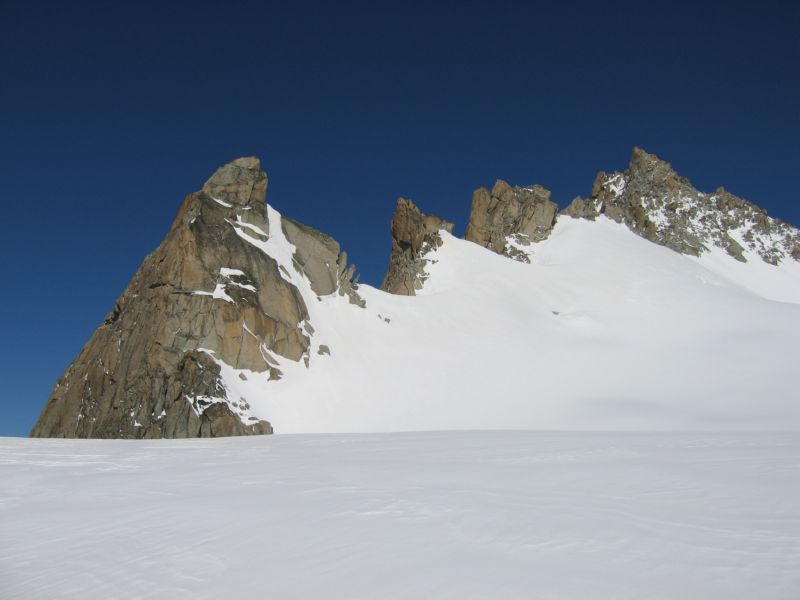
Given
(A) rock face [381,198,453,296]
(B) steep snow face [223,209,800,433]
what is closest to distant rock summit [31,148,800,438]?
(B) steep snow face [223,209,800,433]

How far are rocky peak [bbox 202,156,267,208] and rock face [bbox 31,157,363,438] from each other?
9 centimetres

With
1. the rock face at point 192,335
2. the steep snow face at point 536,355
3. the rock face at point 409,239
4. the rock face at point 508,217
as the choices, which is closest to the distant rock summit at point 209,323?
the rock face at point 192,335

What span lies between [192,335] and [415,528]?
81.7 ft

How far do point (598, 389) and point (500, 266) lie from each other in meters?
20.6

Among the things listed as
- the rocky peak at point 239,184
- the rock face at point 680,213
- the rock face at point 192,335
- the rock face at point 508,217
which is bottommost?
the rock face at point 192,335

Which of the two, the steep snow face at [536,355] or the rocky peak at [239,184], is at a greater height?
Answer: the rocky peak at [239,184]

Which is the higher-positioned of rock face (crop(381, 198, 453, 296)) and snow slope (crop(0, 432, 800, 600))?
rock face (crop(381, 198, 453, 296))

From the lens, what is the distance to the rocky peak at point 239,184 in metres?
36.1

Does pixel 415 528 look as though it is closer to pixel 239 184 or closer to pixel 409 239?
pixel 239 184

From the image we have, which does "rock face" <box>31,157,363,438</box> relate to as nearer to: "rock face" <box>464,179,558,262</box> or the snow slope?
the snow slope

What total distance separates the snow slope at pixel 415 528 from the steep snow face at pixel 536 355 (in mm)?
18135

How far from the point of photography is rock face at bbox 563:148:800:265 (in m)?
73.5

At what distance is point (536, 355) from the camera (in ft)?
123

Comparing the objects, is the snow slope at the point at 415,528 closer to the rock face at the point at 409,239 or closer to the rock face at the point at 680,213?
the rock face at the point at 409,239
